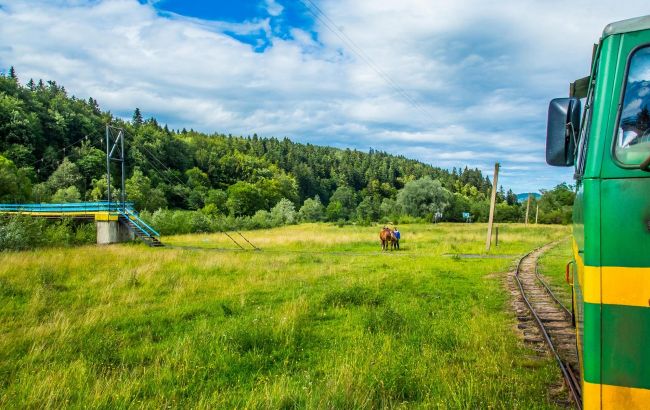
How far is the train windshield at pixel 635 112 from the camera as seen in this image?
103 inches

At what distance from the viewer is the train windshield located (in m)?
2.62

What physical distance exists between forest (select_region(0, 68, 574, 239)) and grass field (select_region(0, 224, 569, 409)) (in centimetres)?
A: 3511

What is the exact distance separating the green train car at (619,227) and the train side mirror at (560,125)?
457mm

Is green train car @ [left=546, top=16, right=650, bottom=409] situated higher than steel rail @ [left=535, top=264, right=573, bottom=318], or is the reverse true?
green train car @ [left=546, top=16, right=650, bottom=409]

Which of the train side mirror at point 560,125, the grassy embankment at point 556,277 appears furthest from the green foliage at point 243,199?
the train side mirror at point 560,125

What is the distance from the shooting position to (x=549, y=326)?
8.05 metres

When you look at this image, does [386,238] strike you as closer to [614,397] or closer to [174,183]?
[614,397]

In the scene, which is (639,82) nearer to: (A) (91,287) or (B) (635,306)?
→ (B) (635,306)

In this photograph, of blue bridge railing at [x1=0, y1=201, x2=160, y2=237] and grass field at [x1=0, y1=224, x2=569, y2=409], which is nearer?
grass field at [x1=0, y1=224, x2=569, y2=409]

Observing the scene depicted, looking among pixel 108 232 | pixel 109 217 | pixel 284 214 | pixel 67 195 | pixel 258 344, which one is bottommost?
pixel 258 344

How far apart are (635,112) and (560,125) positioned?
61cm

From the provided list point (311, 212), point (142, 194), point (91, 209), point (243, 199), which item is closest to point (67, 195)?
point (142, 194)

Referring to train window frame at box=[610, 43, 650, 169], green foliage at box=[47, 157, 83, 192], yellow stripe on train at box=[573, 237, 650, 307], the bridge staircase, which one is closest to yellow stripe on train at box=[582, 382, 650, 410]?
yellow stripe on train at box=[573, 237, 650, 307]

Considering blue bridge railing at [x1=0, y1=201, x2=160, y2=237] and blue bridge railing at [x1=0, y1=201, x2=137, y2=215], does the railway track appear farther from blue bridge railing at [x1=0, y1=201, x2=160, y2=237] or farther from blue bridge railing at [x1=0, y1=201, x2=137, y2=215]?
blue bridge railing at [x1=0, y1=201, x2=137, y2=215]
